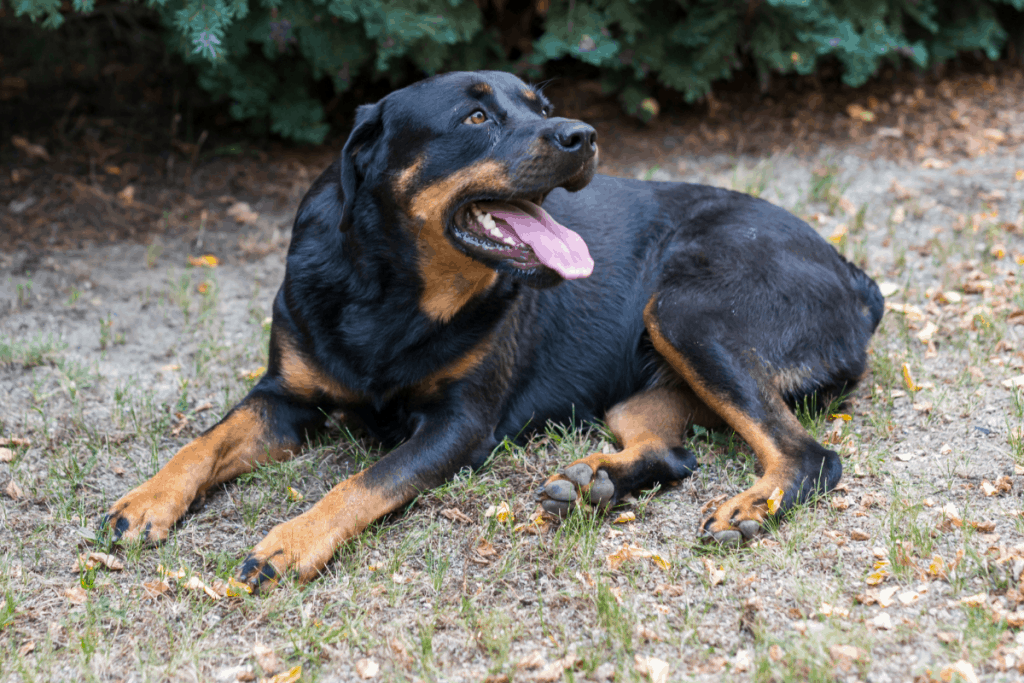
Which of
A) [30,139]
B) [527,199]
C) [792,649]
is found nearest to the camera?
[792,649]

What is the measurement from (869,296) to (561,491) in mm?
1951

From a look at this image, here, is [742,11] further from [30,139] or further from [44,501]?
[44,501]

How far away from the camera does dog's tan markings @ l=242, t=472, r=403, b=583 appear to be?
9.25 feet

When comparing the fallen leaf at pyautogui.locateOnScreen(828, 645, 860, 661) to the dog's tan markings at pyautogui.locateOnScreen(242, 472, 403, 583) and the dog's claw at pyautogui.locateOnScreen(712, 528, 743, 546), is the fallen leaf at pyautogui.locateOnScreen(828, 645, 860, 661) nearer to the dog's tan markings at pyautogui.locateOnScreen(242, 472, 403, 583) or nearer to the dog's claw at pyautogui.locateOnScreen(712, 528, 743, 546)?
the dog's claw at pyautogui.locateOnScreen(712, 528, 743, 546)

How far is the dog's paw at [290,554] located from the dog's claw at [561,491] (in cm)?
76

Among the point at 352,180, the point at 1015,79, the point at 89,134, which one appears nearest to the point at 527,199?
the point at 352,180

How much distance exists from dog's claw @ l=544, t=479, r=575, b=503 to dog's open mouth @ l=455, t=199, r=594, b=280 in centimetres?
74

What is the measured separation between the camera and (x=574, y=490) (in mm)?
3096

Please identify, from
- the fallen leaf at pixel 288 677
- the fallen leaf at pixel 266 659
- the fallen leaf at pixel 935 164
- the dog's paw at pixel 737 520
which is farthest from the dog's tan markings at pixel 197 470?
the fallen leaf at pixel 935 164

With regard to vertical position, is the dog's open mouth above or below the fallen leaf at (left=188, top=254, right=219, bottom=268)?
above

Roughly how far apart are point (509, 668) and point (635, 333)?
1800 millimetres

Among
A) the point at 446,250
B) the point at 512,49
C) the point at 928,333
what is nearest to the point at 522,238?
the point at 446,250

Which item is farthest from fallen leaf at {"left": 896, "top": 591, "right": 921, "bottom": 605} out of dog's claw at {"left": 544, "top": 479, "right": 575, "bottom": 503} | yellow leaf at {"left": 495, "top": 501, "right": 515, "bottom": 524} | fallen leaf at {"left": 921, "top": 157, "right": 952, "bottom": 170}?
fallen leaf at {"left": 921, "top": 157, "right": 952, "bottom": 170}

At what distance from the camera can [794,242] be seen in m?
3.95
